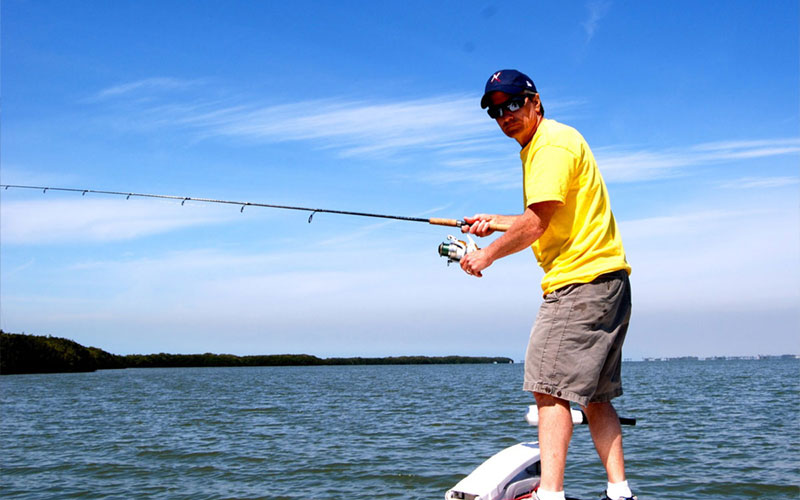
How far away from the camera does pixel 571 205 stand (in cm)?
321

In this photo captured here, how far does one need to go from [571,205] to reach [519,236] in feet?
0.91

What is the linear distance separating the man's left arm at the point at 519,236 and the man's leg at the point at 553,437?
25.6 inches

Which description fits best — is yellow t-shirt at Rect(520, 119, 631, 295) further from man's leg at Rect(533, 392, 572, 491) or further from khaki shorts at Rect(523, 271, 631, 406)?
man's leg at Rect(533, 392, 572, 491)

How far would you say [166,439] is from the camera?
50.1 ft

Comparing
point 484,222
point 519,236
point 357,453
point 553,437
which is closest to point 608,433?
point 553,437

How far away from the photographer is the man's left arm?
10.3 ft

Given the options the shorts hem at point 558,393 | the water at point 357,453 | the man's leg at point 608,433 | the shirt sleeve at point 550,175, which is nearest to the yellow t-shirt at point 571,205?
the shirt sleeve at point 550,175

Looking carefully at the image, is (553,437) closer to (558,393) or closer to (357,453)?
(558,393)

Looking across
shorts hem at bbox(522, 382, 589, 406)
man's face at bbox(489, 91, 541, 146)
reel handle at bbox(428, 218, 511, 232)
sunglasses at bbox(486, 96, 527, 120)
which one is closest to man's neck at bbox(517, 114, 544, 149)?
Result: man's face at bbox(489, 91, 541, 146)

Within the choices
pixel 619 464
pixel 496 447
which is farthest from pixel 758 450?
pixel 619 464

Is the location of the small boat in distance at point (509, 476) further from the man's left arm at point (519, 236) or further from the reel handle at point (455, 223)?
the reel handle at point (455, 223)

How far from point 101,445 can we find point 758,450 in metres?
12.4

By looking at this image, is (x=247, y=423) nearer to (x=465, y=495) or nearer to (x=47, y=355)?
(x=465, y=495)

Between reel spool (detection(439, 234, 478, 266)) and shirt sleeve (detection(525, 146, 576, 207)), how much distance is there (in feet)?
2.06
